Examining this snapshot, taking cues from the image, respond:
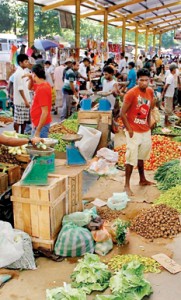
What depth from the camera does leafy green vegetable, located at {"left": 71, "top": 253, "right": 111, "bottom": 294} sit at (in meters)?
3.37

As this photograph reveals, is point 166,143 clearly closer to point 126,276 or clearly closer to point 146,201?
point 146,201

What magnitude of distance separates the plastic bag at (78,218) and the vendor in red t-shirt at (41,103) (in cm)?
170

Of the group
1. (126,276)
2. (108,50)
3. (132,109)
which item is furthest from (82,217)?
(108,50)

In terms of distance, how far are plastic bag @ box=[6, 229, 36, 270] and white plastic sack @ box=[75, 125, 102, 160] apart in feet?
11.7

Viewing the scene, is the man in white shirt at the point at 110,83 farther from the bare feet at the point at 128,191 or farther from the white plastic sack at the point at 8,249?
the white plastic sack at the point at 8,249

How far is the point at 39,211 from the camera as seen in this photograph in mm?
3891

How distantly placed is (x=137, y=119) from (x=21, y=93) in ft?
9.05

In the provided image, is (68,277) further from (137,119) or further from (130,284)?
(137,119)

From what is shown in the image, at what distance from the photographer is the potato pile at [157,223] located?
4.39 meters

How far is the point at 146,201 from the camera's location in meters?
5.39

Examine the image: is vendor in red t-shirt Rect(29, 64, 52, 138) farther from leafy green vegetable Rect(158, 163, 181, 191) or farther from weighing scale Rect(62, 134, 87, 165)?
leafy green vegetable Rect(158, 163, 181, 191)

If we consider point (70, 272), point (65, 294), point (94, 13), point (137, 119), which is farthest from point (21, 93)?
point (94, 13)

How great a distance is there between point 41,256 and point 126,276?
38.9 inches

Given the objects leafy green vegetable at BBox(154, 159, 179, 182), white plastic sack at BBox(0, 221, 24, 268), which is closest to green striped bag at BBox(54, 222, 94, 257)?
white plastic sack at BBox(0, 221, 24, 268)
